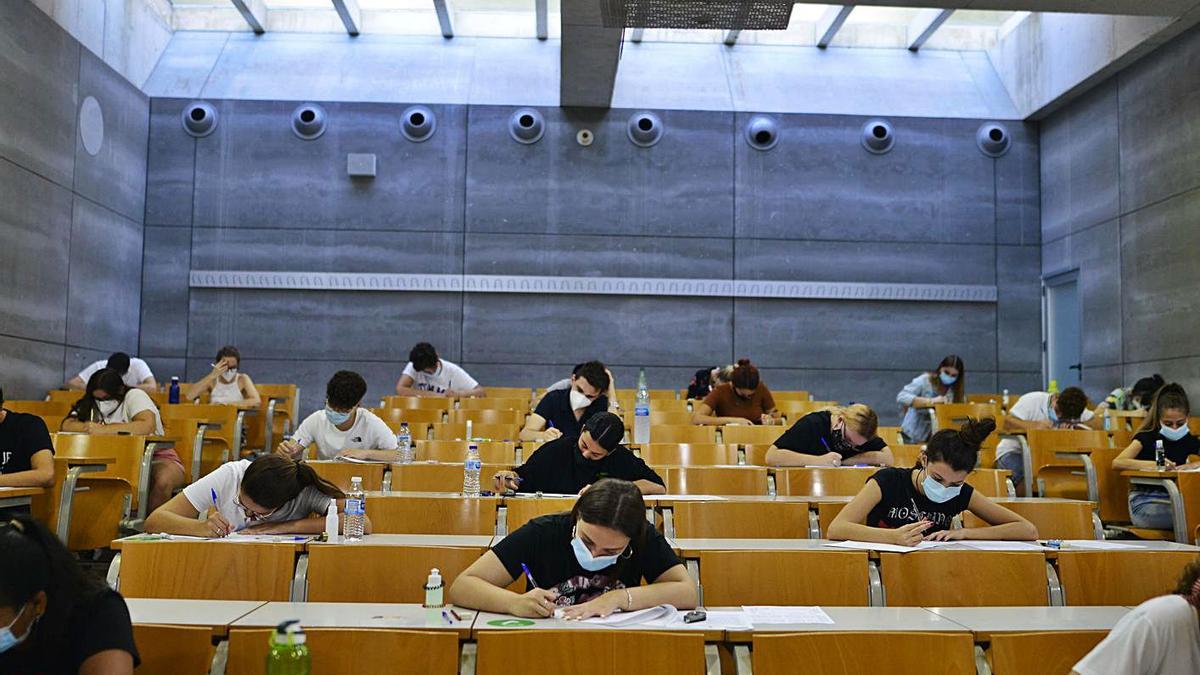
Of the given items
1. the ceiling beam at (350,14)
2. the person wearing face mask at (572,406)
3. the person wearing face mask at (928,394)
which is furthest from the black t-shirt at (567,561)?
the ceiling beam at (350,14)

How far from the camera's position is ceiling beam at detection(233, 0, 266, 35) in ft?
38.7

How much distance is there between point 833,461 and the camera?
5859 mm

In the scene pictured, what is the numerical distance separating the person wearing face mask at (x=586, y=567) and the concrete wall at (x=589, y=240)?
901 cm

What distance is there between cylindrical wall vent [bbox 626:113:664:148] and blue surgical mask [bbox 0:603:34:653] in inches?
420

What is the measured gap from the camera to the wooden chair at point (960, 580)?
3.39 m

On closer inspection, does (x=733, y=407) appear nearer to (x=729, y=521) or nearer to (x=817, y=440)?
(x=817, y=440)

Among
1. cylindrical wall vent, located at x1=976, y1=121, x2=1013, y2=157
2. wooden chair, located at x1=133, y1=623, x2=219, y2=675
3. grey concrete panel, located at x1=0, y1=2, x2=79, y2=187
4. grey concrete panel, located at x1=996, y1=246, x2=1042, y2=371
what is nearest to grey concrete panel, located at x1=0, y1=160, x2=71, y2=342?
grey concrete panel, located at x1=0, y1=2, x2=79, y2=187

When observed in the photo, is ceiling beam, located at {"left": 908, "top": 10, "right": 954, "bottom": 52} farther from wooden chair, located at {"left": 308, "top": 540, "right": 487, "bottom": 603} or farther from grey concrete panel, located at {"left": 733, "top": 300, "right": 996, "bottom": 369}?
wooden chair, located at {"left": 308, "top": 540, "right": 487, "bottom": 603}

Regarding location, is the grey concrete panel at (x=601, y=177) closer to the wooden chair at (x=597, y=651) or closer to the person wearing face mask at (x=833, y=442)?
the person wearing face mask at (x=833, y=442)

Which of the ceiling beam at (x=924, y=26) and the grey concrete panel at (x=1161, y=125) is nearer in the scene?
the grey concrete panel at (x=1161, y=125)

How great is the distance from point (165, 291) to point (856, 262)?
27.5 ft

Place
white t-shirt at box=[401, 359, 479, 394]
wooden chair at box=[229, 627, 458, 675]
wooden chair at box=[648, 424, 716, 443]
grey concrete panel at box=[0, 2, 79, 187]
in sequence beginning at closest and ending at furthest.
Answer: wooden chair at box=[229, 627, 458, 675]
wooden chair at box=[648, 424, 716, 443]
grey concrete panel at box=[0, 2, 79, 187]
white t-shirt at box=[401, 359, 479, 394]

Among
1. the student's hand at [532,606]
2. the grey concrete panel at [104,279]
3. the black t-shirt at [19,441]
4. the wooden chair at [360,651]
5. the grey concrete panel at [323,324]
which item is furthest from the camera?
the grey concrete panel at [323,324]

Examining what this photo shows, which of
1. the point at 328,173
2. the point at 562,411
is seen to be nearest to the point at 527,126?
the point at 328,173
